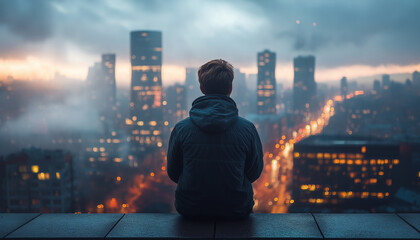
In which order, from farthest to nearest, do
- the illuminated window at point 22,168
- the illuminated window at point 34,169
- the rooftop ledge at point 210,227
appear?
1. the illuminated window at point 22,168
2. the illuminated window at point 34,169
3. the rooftop ledge at point 210,227

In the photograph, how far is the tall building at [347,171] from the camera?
9956 centimetres

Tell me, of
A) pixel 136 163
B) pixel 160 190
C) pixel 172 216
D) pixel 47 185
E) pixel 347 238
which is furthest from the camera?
pixel 136 163

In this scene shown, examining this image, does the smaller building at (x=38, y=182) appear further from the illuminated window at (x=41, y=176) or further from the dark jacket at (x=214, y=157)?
the dark jacket at (x=214, y=157)

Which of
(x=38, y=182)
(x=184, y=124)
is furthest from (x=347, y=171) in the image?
(x=184, y=124)

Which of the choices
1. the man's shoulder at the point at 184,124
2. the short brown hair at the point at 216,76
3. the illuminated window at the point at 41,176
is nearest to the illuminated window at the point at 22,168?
the illuminated window at the point at 41,176

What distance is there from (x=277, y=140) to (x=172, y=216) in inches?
7132

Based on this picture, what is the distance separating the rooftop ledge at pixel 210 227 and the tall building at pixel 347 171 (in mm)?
96600

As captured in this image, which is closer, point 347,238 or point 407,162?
point 347,238

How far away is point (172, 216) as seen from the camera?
4762 mm

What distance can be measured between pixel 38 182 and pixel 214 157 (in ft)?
251

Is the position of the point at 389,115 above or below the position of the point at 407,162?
above

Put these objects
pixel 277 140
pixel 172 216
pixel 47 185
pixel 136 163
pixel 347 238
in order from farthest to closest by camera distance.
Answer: pixel 277 140
pixel 136 163
pixel 47 185
pixel 172 216
pixel 347 238

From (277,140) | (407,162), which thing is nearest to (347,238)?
(407,162)

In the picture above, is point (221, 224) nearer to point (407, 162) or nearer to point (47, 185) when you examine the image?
point (47, 185)
